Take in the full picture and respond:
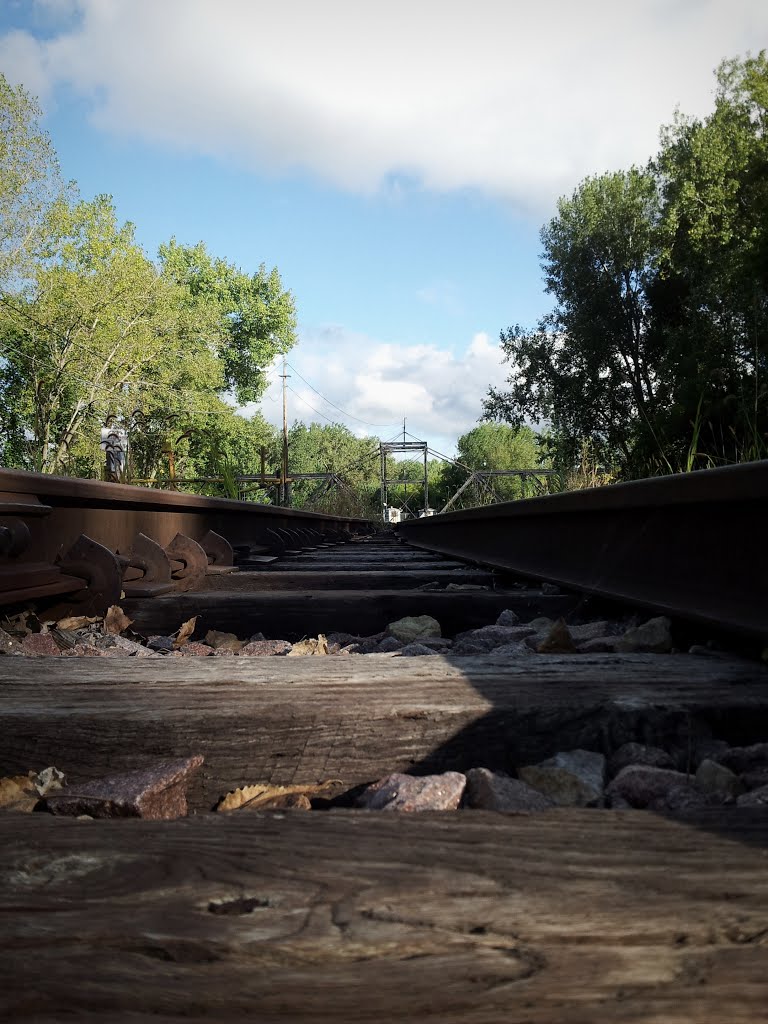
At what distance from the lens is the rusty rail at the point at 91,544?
2555 millimetres

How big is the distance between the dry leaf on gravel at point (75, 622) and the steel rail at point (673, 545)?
5.60ft

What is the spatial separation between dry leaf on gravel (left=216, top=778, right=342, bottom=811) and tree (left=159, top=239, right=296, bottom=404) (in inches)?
2112

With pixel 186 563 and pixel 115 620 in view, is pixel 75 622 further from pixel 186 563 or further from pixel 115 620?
pixel 186 563

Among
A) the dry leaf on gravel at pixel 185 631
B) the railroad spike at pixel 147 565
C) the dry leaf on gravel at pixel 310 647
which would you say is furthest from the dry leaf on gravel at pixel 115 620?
the dry leaf on gravel at pixel 310 647

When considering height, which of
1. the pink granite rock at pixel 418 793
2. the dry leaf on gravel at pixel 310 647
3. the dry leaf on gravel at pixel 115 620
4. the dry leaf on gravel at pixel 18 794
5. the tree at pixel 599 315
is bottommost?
the dry leaf on gravel at pixel 18 794

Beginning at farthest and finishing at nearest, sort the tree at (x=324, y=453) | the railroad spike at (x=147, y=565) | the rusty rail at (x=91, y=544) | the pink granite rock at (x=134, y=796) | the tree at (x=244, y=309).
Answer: the tree at (x=324, y=453) < the tree at (x=244, y=309) < the railroad spike at (x=147, y=565) < the rusty rail at (x=91, y=544) < the pink granite rock at (x=134, y=796)

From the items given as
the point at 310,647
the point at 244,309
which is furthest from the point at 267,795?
the point at 244,309

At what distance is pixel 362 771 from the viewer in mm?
1242

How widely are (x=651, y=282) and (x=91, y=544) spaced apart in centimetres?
2938

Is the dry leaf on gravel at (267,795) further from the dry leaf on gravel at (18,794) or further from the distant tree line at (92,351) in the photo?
the distant tree line at (92,351)

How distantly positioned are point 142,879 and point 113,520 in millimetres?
3410

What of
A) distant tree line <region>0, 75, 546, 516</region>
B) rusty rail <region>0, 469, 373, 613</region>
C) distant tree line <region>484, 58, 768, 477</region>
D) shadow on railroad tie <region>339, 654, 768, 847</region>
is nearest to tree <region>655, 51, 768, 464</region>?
distant tree line <region>484, 58, 768, 477</region>

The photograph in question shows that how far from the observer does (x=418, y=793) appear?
1068 millimetres

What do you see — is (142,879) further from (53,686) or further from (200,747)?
(53,686)
